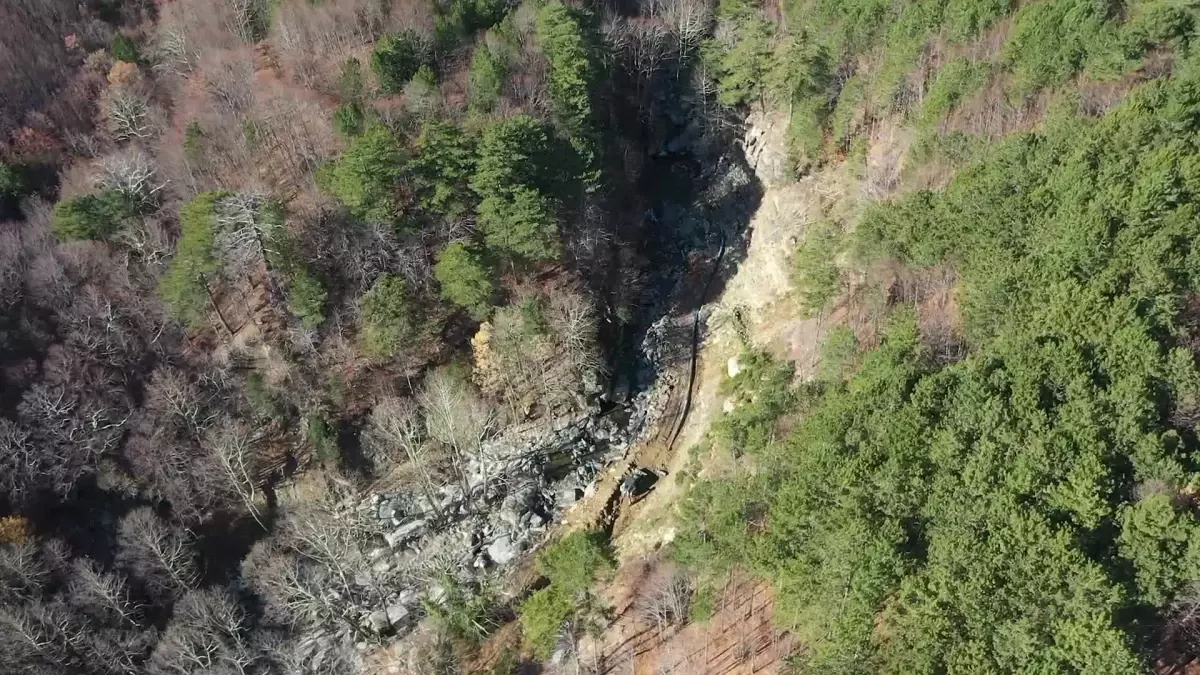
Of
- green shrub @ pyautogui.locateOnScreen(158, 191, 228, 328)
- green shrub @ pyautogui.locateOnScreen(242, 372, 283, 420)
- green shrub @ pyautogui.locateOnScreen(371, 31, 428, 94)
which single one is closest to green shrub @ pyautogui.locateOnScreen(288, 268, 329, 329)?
green shrub @ pyautogui.locateOnScreen(242, 372, 283, 420)

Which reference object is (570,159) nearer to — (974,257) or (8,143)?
(974,257)

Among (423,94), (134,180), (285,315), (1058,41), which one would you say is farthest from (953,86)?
(134,180)

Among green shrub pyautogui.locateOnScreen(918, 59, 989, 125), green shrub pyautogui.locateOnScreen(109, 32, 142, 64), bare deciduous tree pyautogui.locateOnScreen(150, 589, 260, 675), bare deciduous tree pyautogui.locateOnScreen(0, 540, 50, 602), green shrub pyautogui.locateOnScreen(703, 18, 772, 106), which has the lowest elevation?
bare deciduous tree pyautogui.locateOnScreen(150, 589, 260, 675)

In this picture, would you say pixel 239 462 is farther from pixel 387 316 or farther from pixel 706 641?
pixel 706 641

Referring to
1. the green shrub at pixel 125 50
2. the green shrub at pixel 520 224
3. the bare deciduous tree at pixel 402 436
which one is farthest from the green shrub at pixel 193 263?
the green shrub at pixel 125 50

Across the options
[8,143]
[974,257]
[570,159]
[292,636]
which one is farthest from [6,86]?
[974,257]

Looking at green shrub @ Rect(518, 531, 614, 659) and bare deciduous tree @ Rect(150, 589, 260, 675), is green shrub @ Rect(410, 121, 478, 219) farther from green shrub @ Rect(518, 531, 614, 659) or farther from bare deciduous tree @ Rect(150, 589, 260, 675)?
bare deciduous tree @ Rect(150, 589, 260, 675)
